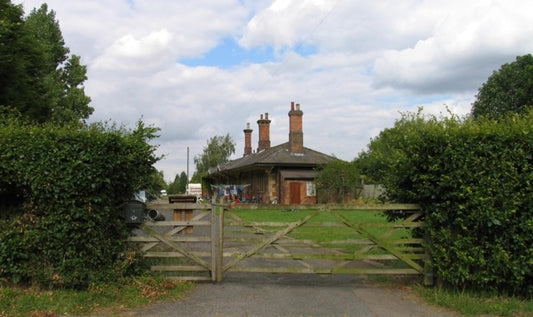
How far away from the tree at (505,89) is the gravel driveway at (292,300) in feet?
133

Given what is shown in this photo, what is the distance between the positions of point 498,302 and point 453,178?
1.94 m

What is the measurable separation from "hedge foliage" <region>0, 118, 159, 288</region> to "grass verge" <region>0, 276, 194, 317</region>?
0.22m

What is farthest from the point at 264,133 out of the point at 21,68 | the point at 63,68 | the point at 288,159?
the point at 21,68

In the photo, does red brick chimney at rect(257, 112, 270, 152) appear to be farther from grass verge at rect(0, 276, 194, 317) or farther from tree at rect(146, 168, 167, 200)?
grass verge at rect(0, 276, 194, 317)

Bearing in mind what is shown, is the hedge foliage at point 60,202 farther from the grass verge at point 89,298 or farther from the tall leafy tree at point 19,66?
the tall leafy tree at point 19,66

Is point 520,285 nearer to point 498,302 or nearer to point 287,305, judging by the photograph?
point 498,302

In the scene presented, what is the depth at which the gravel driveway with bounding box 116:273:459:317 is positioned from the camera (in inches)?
256

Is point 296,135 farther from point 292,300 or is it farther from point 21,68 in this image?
point 292,300

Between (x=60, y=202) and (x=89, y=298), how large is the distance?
1.49 metres

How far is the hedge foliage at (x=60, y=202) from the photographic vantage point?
6961 mm

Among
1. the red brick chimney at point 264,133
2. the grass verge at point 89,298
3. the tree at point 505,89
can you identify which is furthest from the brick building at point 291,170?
the grass verge at point 89,298

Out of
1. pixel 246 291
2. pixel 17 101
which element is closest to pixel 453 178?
pixel 246 291

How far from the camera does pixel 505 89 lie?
153ft

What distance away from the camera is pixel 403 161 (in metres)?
7.76
